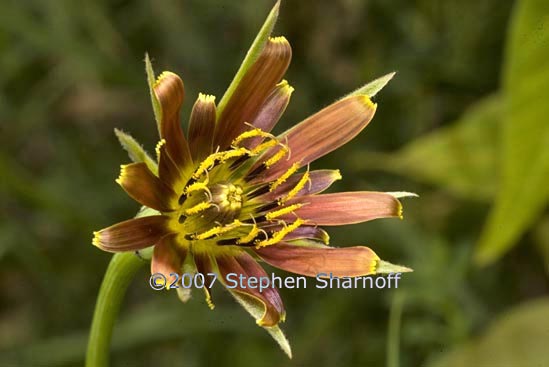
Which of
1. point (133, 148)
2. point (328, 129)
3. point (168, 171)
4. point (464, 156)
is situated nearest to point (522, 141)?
point (464, 156)

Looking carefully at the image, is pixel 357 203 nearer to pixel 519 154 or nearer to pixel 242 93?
pixel 242 93

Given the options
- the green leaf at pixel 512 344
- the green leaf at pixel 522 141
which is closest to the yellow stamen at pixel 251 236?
the green leaf at pixel 522 141

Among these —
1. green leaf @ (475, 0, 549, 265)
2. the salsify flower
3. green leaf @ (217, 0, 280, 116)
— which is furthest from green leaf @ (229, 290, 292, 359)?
green leaf @ (475, 0, 549, 265)

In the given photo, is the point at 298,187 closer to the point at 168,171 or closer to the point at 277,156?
the point at 277,156

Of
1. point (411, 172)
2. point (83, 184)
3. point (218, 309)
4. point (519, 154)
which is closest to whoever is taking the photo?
point (519, 154)

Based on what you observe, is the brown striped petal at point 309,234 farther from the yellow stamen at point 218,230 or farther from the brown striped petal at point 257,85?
the brown striped petal at point 257,85

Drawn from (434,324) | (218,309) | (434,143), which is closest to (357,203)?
(434,143)

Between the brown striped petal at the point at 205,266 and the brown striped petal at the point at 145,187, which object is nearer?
the brown striped petal at the point at 145,187
